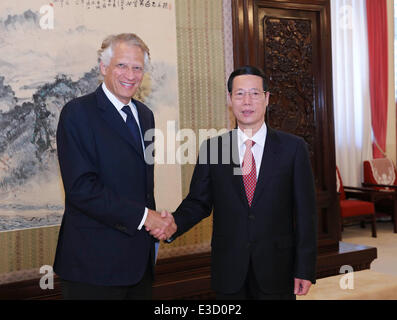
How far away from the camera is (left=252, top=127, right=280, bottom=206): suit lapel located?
6.05 ft

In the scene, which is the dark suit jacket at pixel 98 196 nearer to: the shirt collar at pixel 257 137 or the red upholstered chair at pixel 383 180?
the shirt collar at pixel 257 137

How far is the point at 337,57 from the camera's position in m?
7.17

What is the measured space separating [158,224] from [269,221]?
439 mm

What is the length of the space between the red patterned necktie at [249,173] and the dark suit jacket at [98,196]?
0.42 m

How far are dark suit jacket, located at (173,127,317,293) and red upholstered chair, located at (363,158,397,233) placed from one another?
5.18 meters

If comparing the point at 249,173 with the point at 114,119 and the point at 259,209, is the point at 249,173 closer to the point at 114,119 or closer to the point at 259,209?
the point at 259,209

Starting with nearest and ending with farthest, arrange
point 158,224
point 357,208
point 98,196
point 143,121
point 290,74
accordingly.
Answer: point 98,196
point 158,224
point 143,121
point 290,74
point 357,208

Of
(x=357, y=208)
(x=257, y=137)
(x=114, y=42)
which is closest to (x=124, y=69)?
(x=114, y=42)

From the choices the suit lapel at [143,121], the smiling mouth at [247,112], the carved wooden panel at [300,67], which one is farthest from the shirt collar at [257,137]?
the carved wooden panel at [300,67]

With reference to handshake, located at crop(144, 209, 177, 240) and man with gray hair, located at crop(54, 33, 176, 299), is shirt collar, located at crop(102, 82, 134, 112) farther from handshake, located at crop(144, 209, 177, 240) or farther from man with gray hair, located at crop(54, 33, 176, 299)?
handshake, located at crop(144, 209, 177, 240)

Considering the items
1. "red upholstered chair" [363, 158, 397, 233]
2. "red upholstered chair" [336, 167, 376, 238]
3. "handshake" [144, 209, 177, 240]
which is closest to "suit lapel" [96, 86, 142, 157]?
"handshake" [144, 209, 177, 240]

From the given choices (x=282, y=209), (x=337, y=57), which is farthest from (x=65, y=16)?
(x=337, y=57)

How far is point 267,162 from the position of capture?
1864 mm

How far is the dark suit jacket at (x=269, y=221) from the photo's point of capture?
71.8 inches
